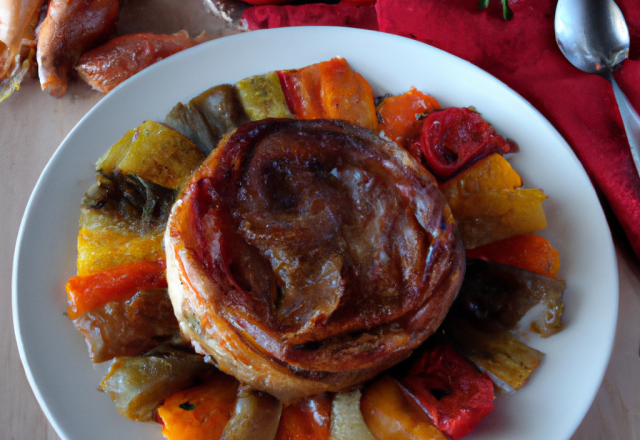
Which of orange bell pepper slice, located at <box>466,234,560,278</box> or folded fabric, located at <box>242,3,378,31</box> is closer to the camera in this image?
orange bell pepper slice, located at <box>466,234,560,278</box>

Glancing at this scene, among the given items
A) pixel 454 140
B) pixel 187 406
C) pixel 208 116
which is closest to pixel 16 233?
pixel 208 116

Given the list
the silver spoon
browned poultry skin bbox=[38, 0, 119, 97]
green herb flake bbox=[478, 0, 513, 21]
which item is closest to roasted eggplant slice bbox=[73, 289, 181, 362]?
browned poultry skin bbox=[38, 0, 119, 97]

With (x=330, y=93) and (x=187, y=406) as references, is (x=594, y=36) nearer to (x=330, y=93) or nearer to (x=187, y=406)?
(x=330, y=93)

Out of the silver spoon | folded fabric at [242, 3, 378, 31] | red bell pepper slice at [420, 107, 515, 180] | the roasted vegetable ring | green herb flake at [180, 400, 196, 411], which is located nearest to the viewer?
the roasted vegetable ring

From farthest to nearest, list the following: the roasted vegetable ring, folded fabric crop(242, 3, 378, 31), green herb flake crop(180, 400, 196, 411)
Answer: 1. folded fabric crop(242, 3, 378, 31)
2. green herb flake crop(180, 400, 196, 411)
3. the roasted vegetable ring

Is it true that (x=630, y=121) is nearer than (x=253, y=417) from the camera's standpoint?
No

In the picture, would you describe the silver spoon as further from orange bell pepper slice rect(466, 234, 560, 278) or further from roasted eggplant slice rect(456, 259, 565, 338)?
roasted eggplant slice rect(456, 259, 565, 338)

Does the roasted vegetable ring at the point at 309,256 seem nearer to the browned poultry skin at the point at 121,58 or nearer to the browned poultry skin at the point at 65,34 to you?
the browned poultry skin at the point at 121,58
